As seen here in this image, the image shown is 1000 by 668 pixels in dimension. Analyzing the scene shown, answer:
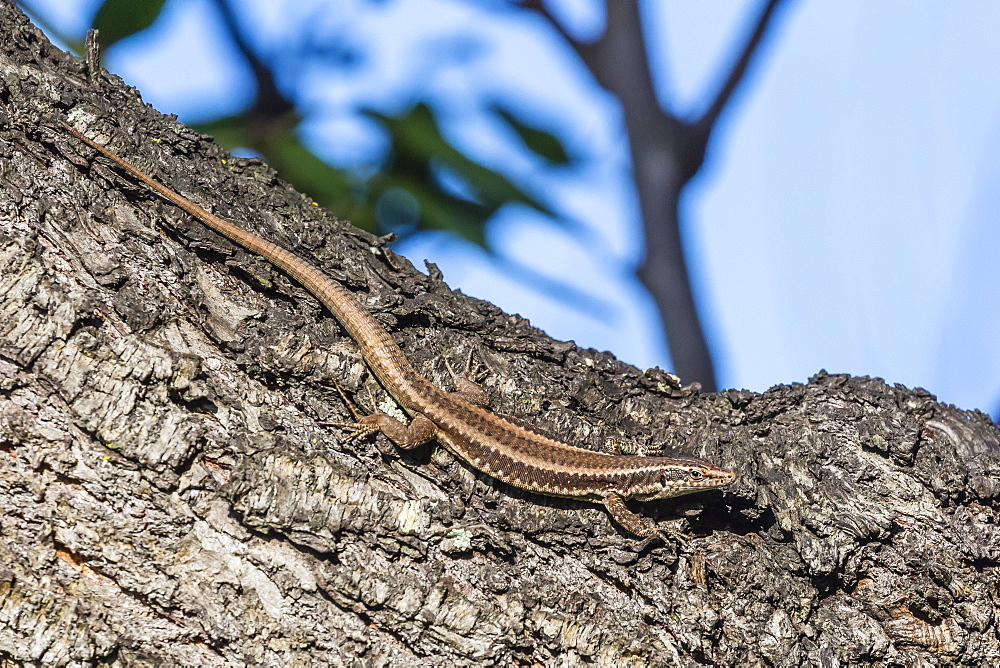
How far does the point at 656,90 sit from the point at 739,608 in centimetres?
457

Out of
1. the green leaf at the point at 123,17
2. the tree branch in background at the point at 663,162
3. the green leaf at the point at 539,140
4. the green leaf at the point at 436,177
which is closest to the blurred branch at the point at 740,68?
the tree branch in background at the point at 663,162

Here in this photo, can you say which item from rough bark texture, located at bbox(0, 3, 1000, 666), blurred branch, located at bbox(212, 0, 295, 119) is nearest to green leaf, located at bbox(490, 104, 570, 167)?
blurred branch, located at bbox(212, 0, 295, 119)

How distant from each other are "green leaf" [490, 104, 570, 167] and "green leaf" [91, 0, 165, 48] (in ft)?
7.08

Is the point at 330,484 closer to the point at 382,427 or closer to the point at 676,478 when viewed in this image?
the point at 382,427

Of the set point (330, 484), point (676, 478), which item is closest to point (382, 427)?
point (330, 484)

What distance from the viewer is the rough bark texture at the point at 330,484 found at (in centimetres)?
286

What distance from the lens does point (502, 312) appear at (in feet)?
13.4

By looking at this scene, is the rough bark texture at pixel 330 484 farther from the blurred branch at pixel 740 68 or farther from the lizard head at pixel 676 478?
the blurred branch at pixel 740 68

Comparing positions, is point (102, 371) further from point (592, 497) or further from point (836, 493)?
point (836, 493)

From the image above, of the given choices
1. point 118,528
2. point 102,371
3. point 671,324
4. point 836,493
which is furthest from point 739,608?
point 671,324

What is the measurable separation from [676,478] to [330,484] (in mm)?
1879

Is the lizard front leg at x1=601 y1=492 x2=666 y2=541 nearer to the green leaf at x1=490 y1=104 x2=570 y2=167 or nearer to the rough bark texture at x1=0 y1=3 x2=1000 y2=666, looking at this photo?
the rough bark texture at x1=0 y1=3 x2=1000 y2=666

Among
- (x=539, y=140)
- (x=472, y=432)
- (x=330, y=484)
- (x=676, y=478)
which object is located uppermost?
(x=539, y=140)

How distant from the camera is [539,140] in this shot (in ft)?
17.5
